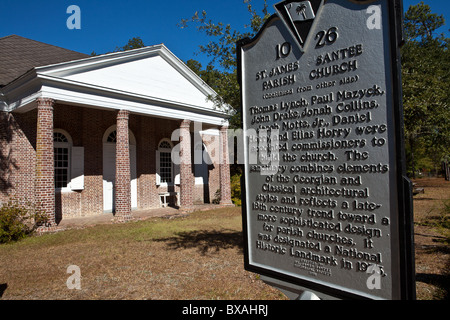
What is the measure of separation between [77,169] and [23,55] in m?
6.03

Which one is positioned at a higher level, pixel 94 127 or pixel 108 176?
pixel 94 127

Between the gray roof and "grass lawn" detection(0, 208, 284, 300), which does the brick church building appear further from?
"grass lawn" detection(0, 208, 284, 300)

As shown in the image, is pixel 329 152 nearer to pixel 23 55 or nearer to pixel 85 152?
pixel 85 152

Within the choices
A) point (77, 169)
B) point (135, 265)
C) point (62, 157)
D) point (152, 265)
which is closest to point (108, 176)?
point (77, 169)

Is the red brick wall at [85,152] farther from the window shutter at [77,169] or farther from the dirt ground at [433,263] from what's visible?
the dirt ground at [433,263]

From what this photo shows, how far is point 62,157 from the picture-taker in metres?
13.8

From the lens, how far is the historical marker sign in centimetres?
243

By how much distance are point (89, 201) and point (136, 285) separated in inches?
400

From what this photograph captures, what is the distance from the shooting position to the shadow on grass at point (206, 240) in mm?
8199

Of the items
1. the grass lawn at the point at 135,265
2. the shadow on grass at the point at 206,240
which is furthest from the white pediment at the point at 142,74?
the grass lawn at the point at 135,265

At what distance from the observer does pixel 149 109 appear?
14125 mm

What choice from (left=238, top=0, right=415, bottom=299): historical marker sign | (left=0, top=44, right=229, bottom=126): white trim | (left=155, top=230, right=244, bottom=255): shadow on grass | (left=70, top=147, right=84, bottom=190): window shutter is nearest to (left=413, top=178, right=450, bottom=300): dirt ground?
(left=238, top=0, right=415, bottom=299): historical marker sign
